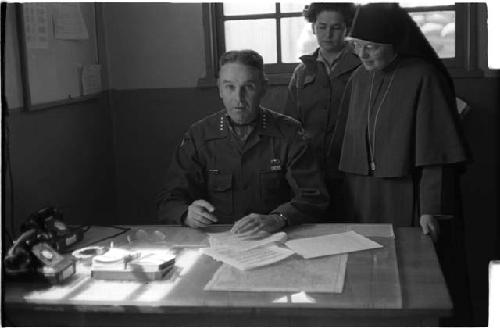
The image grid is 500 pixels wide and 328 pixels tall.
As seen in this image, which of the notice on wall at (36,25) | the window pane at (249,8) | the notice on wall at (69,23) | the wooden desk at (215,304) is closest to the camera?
the wooden desk at (215,304)

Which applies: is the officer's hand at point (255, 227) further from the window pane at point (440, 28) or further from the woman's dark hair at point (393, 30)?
the window pane at point (440, 28)

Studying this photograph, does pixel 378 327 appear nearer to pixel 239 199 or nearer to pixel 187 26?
pixel 239 199

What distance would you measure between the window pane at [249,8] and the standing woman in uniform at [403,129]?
706mm

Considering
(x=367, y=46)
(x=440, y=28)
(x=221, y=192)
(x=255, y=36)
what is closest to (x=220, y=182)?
(x=221, y=192)

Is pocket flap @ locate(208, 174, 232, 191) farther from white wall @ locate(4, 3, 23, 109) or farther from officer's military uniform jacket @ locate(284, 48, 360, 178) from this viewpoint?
white wall @ locate(4, 3, 23, 109)

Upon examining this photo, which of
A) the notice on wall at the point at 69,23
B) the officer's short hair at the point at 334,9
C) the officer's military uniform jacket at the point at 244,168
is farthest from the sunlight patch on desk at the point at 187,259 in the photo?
the officer's short hair at the point at 334,9

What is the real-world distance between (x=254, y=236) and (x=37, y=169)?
2.32 feet

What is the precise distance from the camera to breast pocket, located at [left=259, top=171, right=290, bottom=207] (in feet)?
5.84

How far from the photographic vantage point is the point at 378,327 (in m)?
1.11

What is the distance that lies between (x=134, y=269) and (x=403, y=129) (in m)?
0.84

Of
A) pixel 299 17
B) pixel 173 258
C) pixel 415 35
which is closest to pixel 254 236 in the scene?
pixel 173 258

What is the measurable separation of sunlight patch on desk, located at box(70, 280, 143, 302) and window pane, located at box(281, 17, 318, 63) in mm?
1422

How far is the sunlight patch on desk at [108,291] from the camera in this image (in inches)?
46.1

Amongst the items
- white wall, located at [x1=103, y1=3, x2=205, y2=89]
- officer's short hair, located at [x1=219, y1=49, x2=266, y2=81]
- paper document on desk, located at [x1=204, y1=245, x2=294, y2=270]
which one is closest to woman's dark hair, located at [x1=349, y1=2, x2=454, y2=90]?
officer's short hair, located at [x1=219, y1=49, x2=266, y2=81]
